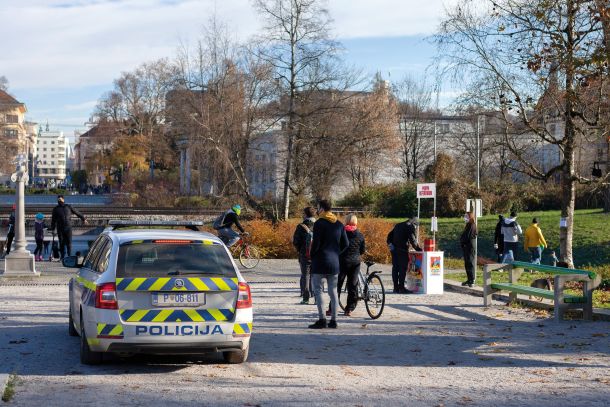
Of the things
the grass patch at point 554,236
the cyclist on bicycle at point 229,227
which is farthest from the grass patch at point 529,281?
the cyclist on bicycle at point 229,227

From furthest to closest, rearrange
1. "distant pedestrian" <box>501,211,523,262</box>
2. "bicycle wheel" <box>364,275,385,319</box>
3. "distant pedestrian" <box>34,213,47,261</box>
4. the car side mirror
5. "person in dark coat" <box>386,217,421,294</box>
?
"distant pedestrian" <box>34,213,47,261</box> < "distant pedestrian" <box>501,211,523,262</box> < "person in dark coat" <box>386,217,421,294</box> < "bicycle wheel" <box>364,275,385,319</box> < the car side mirror

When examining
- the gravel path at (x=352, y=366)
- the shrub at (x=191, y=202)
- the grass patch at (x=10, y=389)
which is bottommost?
the gravel path at (x=352, y=366)

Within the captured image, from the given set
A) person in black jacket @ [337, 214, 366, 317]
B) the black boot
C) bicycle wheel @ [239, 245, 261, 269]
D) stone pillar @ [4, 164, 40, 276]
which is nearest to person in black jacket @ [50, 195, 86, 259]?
stone pillar @ [4, 164, 40, 276]

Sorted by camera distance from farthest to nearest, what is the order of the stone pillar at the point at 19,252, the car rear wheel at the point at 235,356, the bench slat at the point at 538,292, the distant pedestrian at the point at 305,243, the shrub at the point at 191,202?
the shrub at the point at 191,202 < the stone pillar at the point at 19,252 < the distant pedestrian at the point at 305,243 < the bench slat at the point at 538,292 < the car rear wheel at the point at 235,356

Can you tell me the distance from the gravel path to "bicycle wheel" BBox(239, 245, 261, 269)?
11207 millimetres

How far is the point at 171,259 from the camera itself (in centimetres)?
972

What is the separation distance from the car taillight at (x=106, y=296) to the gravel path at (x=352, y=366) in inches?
29.5

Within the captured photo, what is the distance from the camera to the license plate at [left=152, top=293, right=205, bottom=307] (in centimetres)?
930

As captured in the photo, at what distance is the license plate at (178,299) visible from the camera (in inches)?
366

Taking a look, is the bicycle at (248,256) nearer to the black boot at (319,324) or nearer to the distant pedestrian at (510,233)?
the distant pedestrian at (510,233)

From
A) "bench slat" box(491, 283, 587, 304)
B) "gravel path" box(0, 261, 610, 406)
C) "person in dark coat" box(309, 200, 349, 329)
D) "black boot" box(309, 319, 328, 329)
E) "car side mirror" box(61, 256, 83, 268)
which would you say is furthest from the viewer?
"bench slat" box(491, 283, 587, 304)

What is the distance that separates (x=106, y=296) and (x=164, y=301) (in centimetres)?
61

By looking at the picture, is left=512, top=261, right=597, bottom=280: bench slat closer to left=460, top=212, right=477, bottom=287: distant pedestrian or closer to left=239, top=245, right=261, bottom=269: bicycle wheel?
left=460, top=212, right=477, bottom=287: distant pedestrian

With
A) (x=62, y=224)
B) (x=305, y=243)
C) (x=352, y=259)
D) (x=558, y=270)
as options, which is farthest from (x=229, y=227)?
(x=558, y=270)
